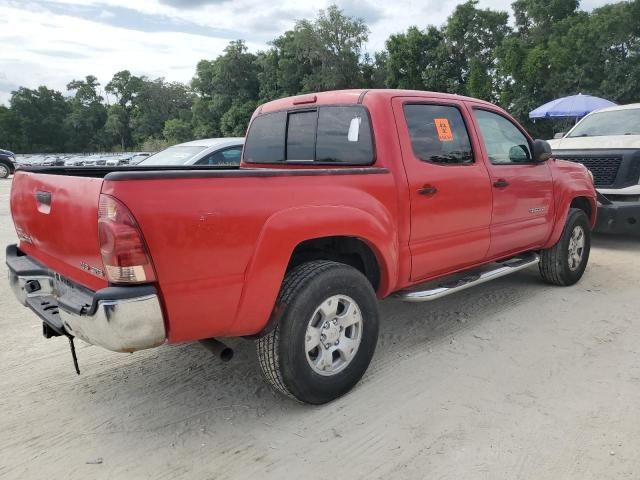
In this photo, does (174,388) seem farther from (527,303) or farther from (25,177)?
(527,303)

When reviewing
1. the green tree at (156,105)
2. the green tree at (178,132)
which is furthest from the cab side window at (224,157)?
the green tree at (156,105)

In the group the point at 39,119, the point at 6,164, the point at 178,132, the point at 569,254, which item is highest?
the point at 39,119

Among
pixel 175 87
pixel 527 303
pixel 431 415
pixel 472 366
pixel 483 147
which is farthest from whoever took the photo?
pixel 175 87

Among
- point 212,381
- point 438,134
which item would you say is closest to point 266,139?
point 438,134

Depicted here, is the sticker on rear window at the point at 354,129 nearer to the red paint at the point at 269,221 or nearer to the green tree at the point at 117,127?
the red paint at the point at 269,221

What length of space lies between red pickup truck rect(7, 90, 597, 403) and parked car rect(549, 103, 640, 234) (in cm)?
263

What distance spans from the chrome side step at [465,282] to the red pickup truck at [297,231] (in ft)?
0.06

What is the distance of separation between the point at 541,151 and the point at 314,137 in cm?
217

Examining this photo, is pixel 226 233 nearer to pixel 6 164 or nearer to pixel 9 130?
pixel 6 164

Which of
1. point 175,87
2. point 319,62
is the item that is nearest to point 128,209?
point 319,62

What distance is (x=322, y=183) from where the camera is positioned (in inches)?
112

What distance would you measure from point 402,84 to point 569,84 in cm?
1661

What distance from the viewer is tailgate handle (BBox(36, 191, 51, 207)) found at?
2.70 meters

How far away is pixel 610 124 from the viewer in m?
7.92
